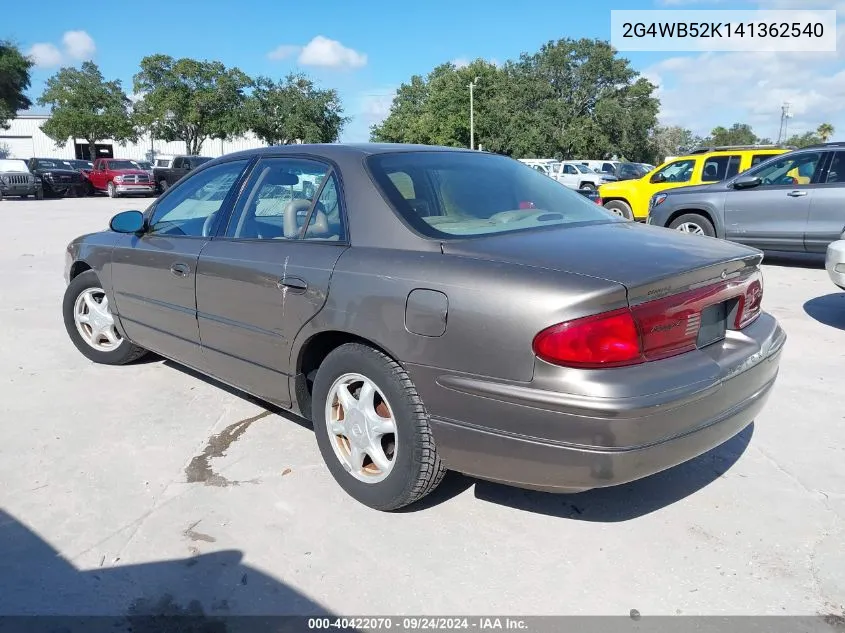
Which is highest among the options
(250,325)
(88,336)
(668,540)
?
(250,325)

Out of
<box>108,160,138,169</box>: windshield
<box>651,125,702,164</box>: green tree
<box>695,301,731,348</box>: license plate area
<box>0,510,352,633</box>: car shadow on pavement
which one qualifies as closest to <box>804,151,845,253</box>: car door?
<box>695,301,731,348</box>: license plate area

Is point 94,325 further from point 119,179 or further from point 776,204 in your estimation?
point 119,179

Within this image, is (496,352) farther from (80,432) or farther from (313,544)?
(80,432)

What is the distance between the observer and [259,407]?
422cm

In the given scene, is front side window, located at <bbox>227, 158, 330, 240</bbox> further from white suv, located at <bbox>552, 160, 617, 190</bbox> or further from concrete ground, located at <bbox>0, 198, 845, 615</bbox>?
white suv, located at <bbox>552, 160, 617, 190</bbox>

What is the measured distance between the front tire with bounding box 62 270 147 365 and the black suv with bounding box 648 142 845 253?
22.9ft

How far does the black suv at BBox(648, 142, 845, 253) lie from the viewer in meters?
→ 8.50

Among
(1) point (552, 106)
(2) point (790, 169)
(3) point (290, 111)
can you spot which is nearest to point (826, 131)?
(1) point (552, 106)

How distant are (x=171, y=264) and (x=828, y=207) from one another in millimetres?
8189

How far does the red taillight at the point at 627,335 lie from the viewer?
7.43 feet

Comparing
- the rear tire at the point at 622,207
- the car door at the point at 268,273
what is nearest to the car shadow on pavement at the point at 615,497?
the car door at the point at 268,273

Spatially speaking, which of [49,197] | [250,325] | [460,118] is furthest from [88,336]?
[460,118]

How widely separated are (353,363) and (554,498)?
3.84ft

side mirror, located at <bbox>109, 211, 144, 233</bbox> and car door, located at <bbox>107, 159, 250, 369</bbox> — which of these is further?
side mirror, located at <bbox>109, 211, 144, 233</bbox>
